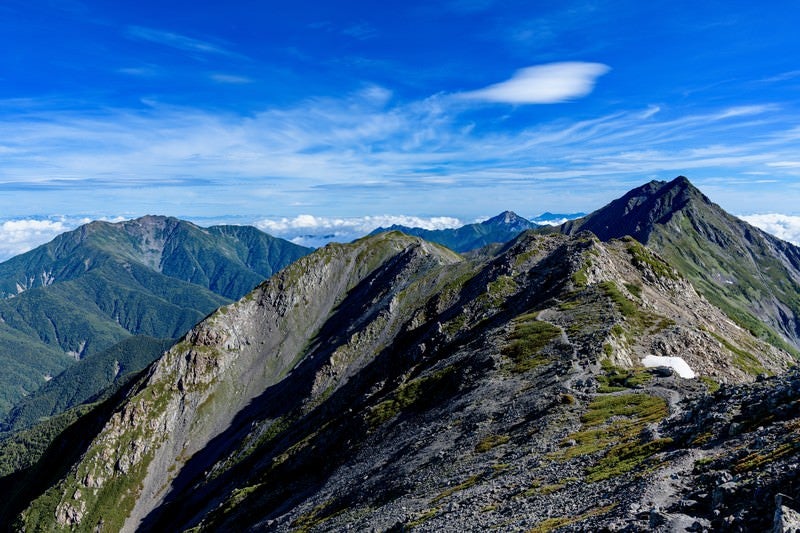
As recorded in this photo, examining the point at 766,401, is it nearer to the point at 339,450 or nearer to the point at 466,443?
the point at 466,443

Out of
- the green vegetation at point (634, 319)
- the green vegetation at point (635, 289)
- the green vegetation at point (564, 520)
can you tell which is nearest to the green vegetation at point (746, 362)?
the green vegetation at point (634, 319)

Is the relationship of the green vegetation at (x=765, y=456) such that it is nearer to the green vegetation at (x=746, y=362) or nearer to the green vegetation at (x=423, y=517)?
the green vegetation at (x=423, y=517)

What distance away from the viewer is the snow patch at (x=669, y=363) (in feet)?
260

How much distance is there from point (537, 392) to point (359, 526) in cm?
3217

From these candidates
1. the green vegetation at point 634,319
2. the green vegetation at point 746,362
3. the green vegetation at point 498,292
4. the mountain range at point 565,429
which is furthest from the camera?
the green vegetation at point 498,292

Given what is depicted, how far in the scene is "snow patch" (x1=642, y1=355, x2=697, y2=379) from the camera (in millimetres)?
79250

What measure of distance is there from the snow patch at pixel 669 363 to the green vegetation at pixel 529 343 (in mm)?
16339

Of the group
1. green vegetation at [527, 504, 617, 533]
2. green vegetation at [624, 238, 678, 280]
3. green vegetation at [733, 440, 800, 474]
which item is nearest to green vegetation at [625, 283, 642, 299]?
green vegetation at [624, 238, 678, 280]

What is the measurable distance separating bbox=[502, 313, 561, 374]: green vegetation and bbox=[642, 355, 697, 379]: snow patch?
16339 millimetres

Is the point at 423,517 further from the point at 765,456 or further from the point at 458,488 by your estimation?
the point at 765,456

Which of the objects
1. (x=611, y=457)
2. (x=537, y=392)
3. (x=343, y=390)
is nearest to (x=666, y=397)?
(x=537, y=392)

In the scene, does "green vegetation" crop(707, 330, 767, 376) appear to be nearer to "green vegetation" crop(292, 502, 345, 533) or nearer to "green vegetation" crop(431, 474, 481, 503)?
"green vegetation" crop(431, 474, 481, 503)

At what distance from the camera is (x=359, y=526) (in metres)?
52.2

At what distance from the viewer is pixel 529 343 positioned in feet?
312
